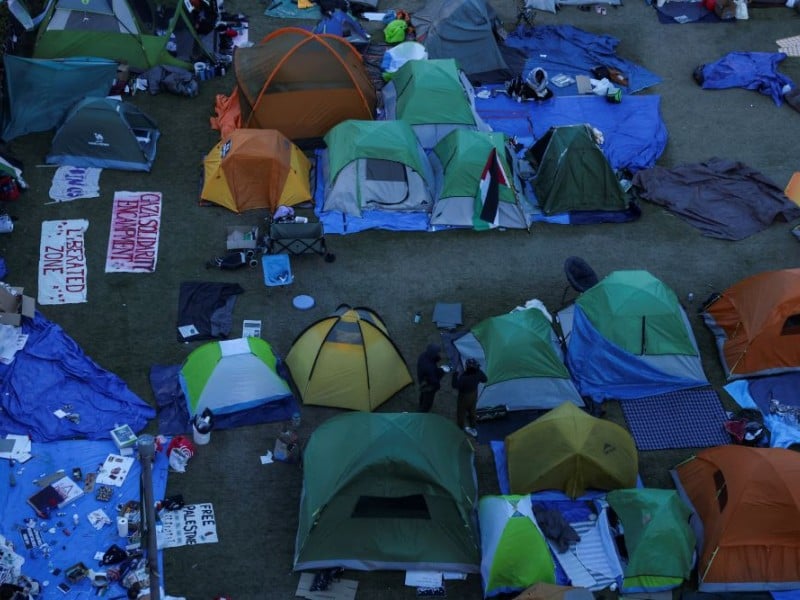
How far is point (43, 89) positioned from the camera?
620 inches

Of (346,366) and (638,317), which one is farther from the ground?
(638,317)

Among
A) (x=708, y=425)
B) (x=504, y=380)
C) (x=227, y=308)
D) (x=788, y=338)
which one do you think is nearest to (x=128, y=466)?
(x=227, y=308)

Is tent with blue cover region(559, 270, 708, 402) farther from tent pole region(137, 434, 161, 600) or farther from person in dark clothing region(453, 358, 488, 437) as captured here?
tent pole region(137, 434, 161, 600)

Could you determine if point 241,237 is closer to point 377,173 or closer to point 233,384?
point 377,173

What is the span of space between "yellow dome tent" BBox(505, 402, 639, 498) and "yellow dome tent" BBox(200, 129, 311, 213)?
246 inches

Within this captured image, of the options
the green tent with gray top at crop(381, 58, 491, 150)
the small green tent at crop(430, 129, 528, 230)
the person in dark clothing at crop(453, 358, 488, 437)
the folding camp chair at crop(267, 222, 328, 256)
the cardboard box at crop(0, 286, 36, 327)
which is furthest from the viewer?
the green tent with gray top at crop(381, 58, 491, 150)

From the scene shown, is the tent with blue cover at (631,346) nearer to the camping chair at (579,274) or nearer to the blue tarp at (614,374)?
the blue tarp at (614,374)

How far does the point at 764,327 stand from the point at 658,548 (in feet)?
13.9

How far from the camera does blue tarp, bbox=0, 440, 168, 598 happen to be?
10.1 meters

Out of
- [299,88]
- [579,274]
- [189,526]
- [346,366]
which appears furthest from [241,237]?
[579,274]

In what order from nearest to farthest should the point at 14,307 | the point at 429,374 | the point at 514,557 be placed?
1. the point at 514,557
2. the point at 429,374
3. the point at 14,307

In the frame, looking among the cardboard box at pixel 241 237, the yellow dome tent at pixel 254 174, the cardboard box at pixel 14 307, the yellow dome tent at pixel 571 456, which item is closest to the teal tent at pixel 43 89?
the yellow dome tent at pixel 254 174

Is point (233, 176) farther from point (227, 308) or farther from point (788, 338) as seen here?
point (788, 338)

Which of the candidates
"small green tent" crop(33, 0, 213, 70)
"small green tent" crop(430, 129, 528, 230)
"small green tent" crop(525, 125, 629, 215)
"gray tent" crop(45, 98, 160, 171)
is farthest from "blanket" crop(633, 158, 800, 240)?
"small green tent" crop(33, 0, 213, 70)
